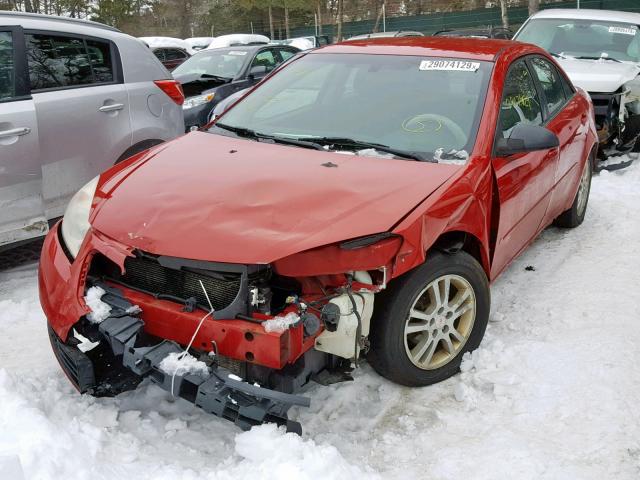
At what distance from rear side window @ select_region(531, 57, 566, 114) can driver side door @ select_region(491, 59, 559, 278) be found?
0.58ft

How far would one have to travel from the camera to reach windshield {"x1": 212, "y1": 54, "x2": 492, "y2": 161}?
11.0ft

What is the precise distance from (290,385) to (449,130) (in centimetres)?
165

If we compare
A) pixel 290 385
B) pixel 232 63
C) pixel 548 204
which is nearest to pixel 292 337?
pixel 290 385

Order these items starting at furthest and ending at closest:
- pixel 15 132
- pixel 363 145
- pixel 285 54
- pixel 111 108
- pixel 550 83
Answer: pixel 285 54 → pixel 111 108 → pixel 550 83 → pixel 15 132 → pixel 363 145

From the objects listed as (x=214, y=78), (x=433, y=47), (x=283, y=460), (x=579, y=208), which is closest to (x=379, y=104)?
(x=433, y=47)

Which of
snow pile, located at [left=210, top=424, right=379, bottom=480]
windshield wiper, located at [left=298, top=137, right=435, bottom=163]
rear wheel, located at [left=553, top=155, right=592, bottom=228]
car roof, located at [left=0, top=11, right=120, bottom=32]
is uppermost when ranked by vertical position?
car roof, located at [left=0, top=11, right=120, bottom=32]

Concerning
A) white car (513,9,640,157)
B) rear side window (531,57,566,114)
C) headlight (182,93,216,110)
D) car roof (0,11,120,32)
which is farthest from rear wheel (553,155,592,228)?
headlight (182,93,216,110)

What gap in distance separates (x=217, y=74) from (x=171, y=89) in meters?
4.96

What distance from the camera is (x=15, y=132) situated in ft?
13.6

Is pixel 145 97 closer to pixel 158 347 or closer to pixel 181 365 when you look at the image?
pixel 158 347

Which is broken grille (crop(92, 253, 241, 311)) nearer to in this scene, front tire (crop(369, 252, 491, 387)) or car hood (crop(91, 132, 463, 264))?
car hood (crop(91, 132, 463, 264))

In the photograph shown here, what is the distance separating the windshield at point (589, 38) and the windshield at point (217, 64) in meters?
4.54

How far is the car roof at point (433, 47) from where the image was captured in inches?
149

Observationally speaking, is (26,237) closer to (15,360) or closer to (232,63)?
(15,360)
